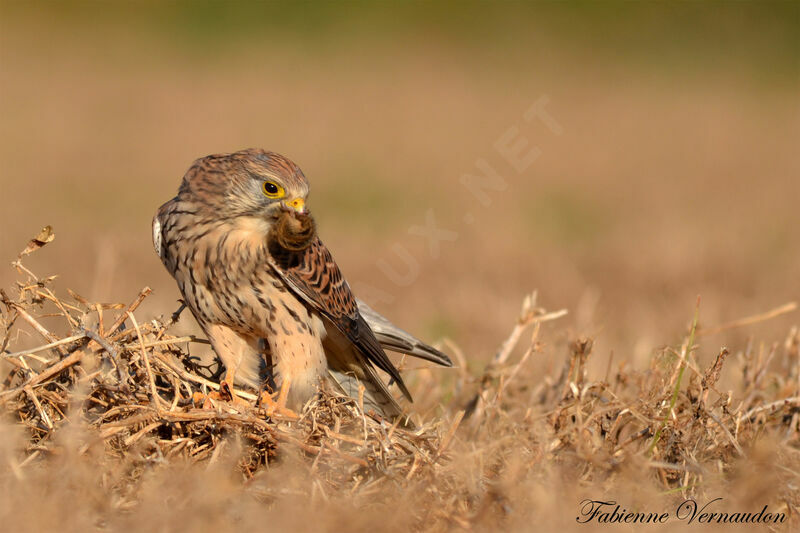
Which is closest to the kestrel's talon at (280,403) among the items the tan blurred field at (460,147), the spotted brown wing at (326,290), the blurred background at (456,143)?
the spotted brown wing at (326,290)

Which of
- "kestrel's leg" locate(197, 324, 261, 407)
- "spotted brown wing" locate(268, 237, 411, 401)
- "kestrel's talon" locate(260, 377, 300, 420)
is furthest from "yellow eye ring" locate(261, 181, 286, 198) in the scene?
"kestrel's talon" locate(260, 377, 300, 420)

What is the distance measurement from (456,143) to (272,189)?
10449 mm

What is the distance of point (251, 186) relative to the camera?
3770 millimetres

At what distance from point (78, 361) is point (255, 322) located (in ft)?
2.29

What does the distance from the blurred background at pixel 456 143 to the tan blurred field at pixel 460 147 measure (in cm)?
5

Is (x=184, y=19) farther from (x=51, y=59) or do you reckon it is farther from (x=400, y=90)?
(x=400, y=90)

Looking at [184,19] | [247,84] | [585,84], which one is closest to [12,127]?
[247,84]

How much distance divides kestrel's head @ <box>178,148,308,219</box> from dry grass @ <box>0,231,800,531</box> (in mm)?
545

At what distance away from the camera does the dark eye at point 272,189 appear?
3719 mm

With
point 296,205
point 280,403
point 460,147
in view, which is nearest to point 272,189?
point 296,205

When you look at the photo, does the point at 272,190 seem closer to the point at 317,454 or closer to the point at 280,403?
the point at 280,403
